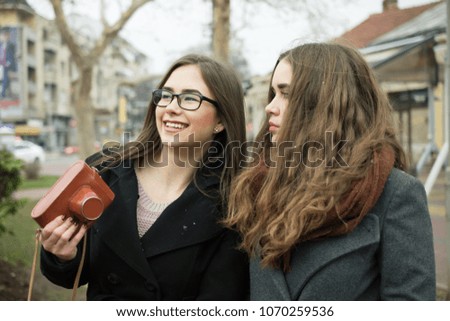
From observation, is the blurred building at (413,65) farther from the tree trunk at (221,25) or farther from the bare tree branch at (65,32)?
the bare tree branch at (65,32)

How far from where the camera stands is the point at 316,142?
1467mm

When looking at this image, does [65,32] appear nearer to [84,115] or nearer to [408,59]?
[84,115]

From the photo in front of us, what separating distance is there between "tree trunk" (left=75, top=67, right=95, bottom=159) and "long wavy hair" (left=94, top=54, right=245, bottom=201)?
5614mm

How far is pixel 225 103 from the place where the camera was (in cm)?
186

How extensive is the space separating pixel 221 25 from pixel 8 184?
2715 millimetres

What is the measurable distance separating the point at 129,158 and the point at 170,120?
10.9 inches

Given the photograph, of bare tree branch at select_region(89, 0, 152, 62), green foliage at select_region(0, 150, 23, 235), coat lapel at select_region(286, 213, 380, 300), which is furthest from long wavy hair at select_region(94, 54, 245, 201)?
bare tree branch at select_region(89, 0, 152, 62)

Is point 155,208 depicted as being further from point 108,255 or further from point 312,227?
point 312,227

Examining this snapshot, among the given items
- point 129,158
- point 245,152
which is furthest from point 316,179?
point 129,158

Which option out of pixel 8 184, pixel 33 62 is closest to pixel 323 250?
pixel 8 184

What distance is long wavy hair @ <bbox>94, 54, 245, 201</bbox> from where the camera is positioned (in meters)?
1.84

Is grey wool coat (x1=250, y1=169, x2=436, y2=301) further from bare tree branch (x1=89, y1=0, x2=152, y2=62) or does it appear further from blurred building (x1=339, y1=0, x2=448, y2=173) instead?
bare tree branch (x1=89, y1=0, x2=152, y2=62)

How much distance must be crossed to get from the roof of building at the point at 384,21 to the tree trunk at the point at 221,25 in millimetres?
1392
